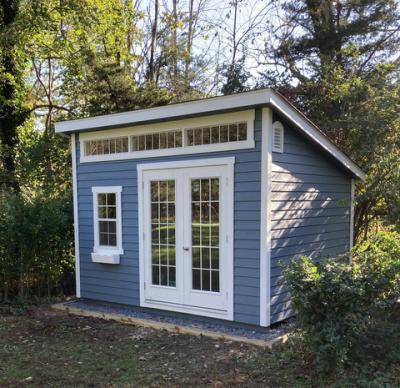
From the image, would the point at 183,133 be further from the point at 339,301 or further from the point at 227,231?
the point at 339,301

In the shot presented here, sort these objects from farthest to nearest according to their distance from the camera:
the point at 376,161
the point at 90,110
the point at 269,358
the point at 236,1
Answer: the point at 236,1 < the point at 90,110 < the point at 376,161 < the point at 269,358

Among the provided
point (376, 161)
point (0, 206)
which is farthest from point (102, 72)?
point (376, 161)

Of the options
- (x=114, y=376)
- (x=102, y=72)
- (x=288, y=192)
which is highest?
(x=102, y=72)

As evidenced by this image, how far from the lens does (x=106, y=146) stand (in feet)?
19.5

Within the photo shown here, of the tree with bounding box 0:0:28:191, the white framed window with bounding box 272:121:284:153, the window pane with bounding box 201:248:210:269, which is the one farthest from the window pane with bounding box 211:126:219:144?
the tree with bounding box 0:0:28:191

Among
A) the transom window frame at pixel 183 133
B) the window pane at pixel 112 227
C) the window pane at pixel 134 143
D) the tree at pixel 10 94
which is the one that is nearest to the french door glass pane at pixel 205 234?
the transom window frame at pixel 183 133

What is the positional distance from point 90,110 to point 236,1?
245 inches

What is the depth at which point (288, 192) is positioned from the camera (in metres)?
4.93

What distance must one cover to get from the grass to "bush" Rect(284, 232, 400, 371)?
267mm

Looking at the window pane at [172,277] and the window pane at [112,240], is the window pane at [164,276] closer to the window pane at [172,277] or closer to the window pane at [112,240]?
the window pane at [172,277]

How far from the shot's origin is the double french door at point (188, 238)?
4.88 m

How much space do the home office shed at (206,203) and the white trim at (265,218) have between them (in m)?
0.01

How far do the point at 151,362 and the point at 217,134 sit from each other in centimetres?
269

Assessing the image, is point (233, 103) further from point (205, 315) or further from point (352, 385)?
point (352, 385)
